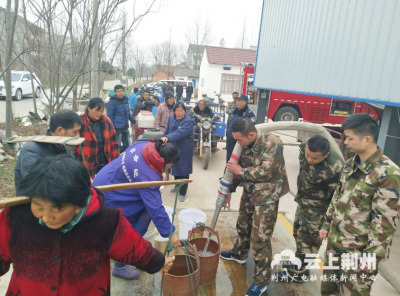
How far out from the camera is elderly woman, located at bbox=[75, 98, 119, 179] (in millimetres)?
3361

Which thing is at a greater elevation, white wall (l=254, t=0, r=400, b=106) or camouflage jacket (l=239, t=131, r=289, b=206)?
white wall (l=254, t=0, r=400, b=106)

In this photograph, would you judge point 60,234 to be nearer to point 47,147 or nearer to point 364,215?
point 47,147

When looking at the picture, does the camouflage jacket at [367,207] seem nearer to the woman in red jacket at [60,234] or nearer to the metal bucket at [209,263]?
the metal bucket at [209,263]

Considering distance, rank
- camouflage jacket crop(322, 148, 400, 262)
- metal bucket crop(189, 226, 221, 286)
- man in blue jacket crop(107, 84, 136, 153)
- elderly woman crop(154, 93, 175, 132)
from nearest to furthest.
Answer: camouflage jacket crop(322, 148, 400, 262) < metal bucket crop(189, 226, 221, 286) < elderly woman crop(154, 93, 175, 132) < man in blue jacket crop(107, 84, 136, 153)

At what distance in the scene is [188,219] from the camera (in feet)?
11.0

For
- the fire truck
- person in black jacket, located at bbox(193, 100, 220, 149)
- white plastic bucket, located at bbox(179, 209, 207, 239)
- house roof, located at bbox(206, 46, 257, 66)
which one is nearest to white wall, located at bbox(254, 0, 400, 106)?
person in black jacket, located at bbox(193, 100, 220, 149)

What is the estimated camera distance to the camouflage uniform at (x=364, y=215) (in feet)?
6.04

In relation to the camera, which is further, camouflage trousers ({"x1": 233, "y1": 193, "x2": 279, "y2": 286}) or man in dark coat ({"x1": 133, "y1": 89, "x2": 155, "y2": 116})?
man in dark coat ({"x1": 133, "y1": 89, "x2": 155, "y2": 116})

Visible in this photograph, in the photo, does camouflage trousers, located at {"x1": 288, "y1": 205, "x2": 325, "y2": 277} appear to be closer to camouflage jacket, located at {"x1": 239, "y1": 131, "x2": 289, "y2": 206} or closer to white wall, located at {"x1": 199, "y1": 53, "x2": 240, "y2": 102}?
camouflage jacket, located at {"x1": 239, "y1": 131, "x2": 289, "y2": 206}

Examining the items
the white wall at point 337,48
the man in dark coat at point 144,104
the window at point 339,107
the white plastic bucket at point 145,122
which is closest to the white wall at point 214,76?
the window at point 339,107

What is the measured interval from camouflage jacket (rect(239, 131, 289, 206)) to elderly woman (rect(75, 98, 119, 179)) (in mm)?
1891

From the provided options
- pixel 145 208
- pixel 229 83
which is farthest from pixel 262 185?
pixel 229 83

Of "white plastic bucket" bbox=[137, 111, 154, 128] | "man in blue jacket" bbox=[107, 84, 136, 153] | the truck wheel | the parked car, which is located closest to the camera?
"man in blue jacket" bbox=[107, 84, 136, 153]

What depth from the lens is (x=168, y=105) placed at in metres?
5.90
